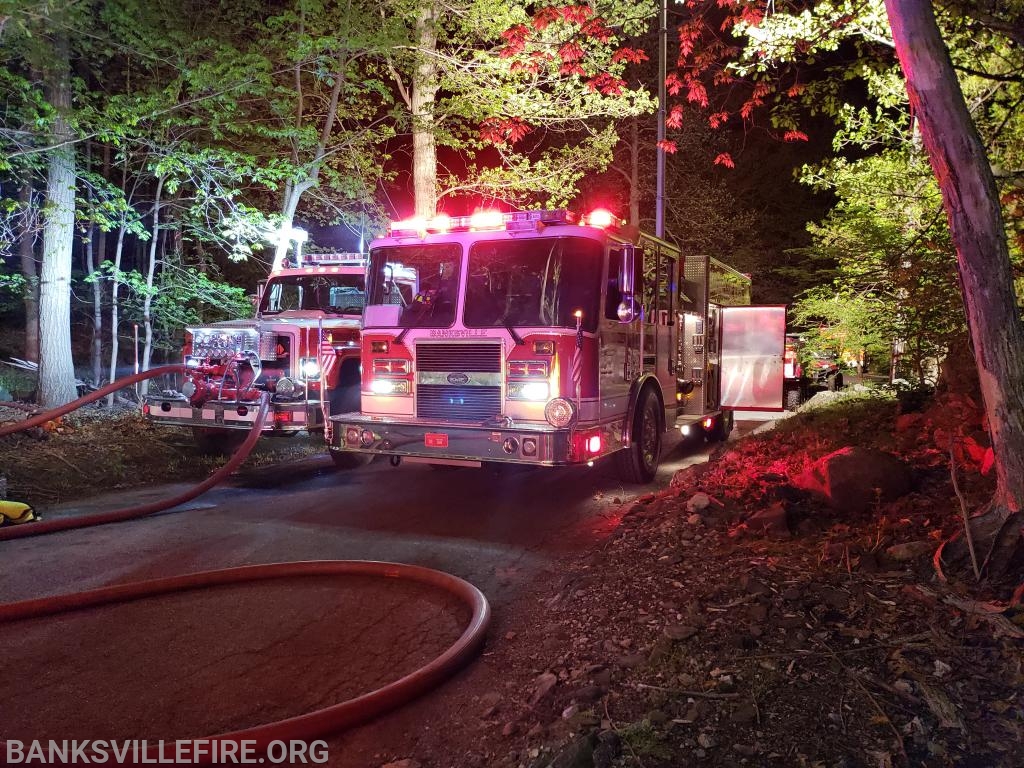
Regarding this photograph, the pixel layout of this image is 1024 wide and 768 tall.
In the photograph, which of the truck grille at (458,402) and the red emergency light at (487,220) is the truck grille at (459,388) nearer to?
the truck grille at (458,402)

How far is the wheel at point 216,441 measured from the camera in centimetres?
1034

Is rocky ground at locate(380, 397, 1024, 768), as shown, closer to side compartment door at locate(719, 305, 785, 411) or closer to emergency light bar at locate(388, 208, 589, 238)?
emergency light bar at locate(388, 208, 589, 238)

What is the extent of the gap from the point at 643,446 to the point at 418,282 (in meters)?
3.19

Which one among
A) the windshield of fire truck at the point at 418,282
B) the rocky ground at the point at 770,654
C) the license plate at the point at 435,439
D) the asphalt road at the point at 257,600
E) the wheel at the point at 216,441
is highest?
the windshield of fire truck at the point at 418,282

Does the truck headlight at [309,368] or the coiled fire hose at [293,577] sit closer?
the coiled fire hose at [293,577]

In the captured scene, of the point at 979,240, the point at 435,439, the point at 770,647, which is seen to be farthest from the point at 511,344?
the point at 770,647

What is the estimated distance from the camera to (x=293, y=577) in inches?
209

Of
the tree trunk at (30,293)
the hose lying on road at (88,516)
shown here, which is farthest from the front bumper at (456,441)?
the tree trunk at (30,293)

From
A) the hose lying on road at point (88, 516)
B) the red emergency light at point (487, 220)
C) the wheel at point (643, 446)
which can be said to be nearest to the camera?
the hose lying on road at point (88, 516)

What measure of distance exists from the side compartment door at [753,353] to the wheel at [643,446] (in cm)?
352

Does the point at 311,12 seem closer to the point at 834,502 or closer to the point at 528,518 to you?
the point at 528,518

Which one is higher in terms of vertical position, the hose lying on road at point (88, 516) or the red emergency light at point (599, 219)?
the red emergency light at point (599, 219)

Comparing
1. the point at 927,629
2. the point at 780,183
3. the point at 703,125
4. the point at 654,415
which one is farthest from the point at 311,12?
the point at 780,183

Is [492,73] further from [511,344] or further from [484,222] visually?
[511,344]
